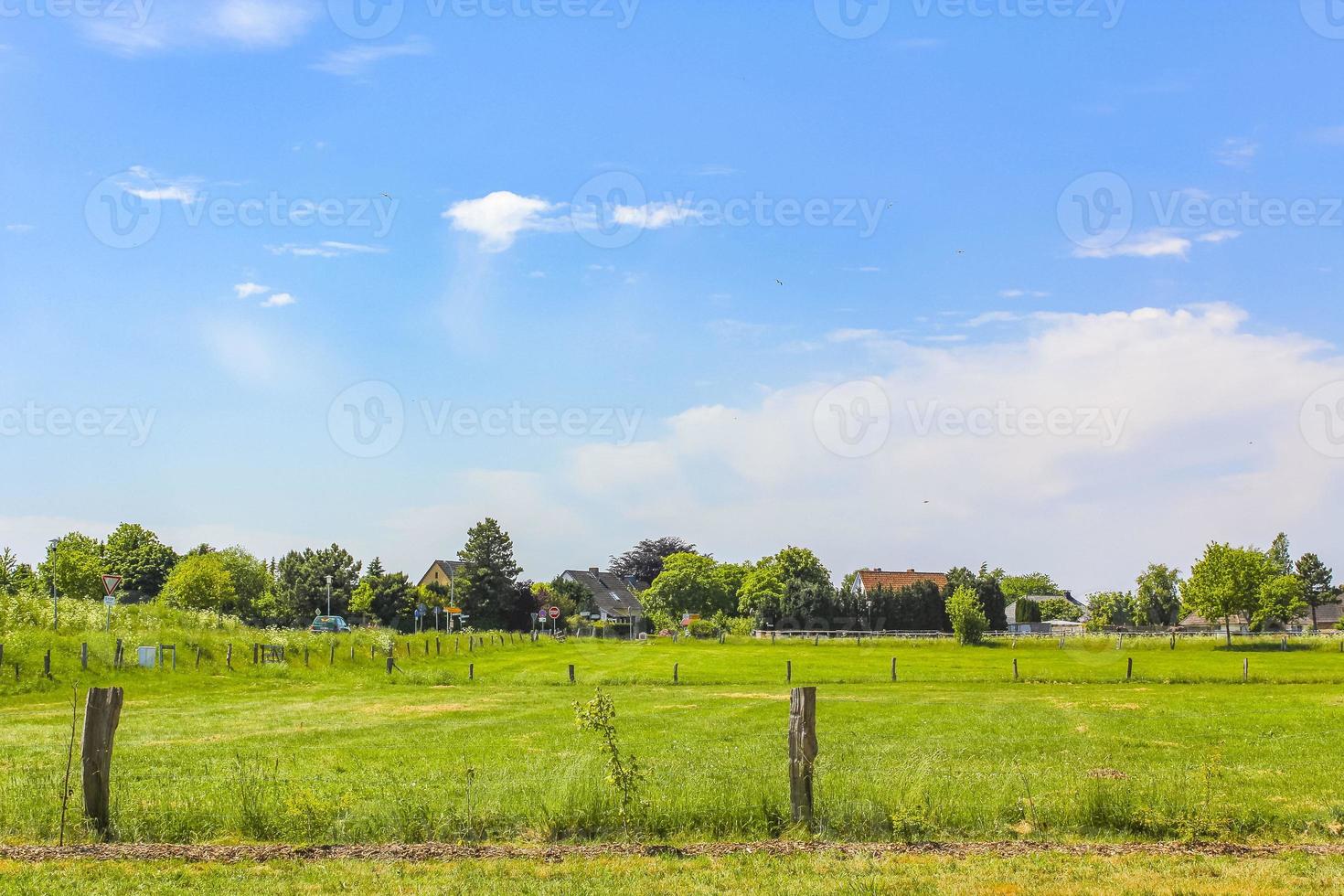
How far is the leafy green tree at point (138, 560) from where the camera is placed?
391ft

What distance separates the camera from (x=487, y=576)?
116750mm

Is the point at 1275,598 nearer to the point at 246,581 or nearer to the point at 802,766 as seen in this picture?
the point at 802,766

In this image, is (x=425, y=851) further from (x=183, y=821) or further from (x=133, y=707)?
(x=133, y=707)

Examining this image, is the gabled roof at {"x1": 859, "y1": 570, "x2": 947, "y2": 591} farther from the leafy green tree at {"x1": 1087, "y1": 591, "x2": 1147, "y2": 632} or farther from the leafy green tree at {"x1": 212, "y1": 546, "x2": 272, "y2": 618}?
the leafy green tree at {"x1": 212, "y1": 546, "x2": 272, "y2": 618}

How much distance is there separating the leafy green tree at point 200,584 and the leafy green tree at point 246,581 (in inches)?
468

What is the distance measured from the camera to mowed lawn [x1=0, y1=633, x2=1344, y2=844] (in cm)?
1177

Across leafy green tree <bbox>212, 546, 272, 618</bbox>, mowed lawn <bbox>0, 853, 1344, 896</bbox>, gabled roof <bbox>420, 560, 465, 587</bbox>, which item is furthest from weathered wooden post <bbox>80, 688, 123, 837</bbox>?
gabled roof <bbox>420, 560, 465, 587</bbox>

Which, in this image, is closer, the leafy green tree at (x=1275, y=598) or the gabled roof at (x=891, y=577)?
→ the leafy green tree at (x=1275, y=598)

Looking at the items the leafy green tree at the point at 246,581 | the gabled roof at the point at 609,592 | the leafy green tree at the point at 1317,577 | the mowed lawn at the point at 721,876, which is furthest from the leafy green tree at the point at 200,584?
the leafy green tree at the point at 1317,577

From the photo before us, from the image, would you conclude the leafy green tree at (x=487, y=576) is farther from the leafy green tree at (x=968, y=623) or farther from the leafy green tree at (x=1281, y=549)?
the leafy green tree at (x=1281, y=549)

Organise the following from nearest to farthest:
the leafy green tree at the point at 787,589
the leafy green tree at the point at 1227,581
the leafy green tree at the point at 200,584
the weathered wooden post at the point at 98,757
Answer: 1. the weathered wooden post at the point at 98,757
2. the leafy green tree at the point at 1227,581
3. the leafy green tree at the point at 200,584
4. the leafy green tree at the point at 787,589

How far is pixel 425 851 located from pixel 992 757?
14.0m

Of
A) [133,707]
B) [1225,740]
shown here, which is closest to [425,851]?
[1225,740]

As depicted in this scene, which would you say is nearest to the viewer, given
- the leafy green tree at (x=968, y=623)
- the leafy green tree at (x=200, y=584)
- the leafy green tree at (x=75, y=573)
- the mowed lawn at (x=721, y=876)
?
the mowed lawn at (x=721, y=876)
